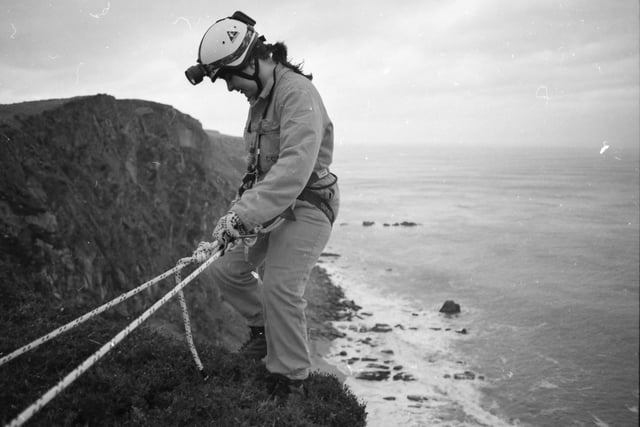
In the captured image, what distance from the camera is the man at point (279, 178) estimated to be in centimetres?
436

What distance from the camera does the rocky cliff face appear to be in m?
13.0

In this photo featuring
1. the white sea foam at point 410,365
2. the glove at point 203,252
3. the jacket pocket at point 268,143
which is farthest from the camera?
the white sea foam at point 410,365

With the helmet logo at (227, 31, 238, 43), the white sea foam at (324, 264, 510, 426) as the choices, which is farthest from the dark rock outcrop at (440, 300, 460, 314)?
the helmet logo at (227, 31, 238, 43)

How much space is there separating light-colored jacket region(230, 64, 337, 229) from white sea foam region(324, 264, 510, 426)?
13.3 meters

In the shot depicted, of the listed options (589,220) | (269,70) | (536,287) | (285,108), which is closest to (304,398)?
(285,108)

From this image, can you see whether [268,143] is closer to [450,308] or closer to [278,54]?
[278,54]

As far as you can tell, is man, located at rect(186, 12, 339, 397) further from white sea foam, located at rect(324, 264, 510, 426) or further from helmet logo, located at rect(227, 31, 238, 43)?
white sea foam, located at rect(324, 264, 510, 426)

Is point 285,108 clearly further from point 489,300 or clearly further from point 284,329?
point 489,300

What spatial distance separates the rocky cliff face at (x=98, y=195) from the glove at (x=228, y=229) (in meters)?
5.44

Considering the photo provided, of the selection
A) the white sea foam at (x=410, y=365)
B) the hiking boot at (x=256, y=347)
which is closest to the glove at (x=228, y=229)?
the hiking boot at (x=256, y=347)

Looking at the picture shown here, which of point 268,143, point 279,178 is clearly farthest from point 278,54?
point 279,178

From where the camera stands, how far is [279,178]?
4.32 meters

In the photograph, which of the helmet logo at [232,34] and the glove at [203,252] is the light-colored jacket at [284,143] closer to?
the glove at [203,252]

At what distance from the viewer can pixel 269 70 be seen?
4949mm
